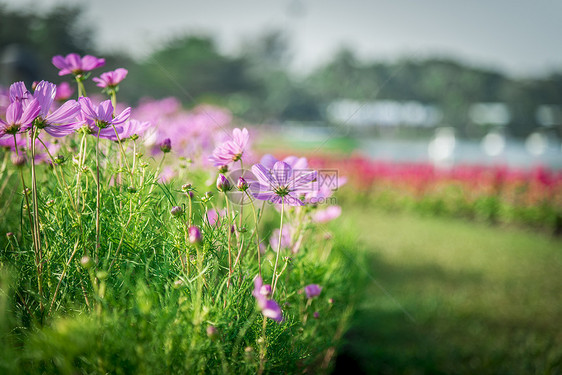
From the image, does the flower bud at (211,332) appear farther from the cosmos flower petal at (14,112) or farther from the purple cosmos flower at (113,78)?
the purple cosmos flower at (113,78)

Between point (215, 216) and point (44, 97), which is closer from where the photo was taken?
point (44, 97)

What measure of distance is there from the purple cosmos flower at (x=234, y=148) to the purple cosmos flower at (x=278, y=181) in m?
0.07

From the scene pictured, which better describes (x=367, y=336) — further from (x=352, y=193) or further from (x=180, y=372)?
(x=352, y=193)

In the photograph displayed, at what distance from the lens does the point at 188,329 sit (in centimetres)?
65

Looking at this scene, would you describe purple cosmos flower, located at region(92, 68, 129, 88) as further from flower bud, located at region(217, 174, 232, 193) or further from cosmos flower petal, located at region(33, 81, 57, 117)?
flower bud, located at region(217, 174, 232, 193)

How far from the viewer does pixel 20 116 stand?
71 centimetres

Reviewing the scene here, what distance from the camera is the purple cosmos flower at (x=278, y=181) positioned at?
30.4 inches

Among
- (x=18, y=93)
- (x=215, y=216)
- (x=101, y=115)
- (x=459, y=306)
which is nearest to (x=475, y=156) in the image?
(x=459, y=306)

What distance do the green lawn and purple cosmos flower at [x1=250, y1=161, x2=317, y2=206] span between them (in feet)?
2.93

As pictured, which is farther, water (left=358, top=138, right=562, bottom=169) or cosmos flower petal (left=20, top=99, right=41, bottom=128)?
water (left=358, top=138, right=562, bottom=169)

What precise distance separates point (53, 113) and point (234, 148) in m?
0.37

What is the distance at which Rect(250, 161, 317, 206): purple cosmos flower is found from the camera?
0.77 meters

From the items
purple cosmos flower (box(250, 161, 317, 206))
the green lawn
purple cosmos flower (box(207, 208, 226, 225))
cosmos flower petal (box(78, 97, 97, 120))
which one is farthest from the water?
cosmos flower petal (box(78, 97, 97, 120))

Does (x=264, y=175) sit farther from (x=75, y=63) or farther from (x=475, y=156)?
(x=475, y=156)
